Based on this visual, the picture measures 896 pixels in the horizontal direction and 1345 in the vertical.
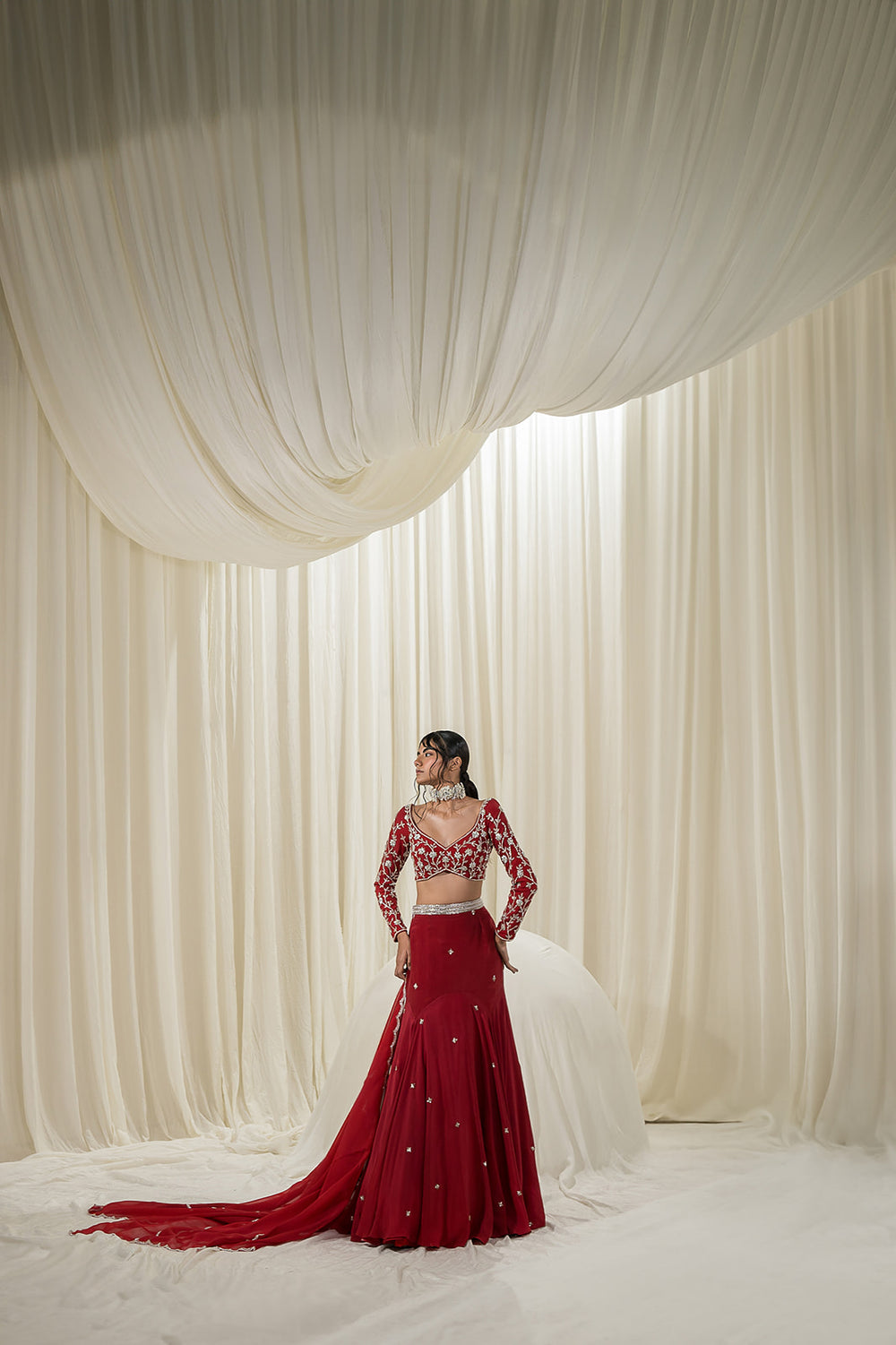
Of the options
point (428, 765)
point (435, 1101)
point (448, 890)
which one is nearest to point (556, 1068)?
point (435, 1101)

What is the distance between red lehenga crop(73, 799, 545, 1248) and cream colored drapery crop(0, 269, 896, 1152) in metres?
1.22

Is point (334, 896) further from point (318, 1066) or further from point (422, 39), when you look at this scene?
point (422, 39)

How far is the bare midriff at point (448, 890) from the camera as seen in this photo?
3326 mm

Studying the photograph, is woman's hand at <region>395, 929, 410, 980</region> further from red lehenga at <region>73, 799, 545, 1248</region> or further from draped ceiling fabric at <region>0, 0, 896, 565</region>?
draped ceiling fabric at <region>0, 0, 896, 565</region>

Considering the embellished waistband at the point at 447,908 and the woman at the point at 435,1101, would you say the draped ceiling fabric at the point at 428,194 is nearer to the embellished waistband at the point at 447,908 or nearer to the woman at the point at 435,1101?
the woman at the point at 435,1101

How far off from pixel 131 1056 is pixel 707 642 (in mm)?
2685

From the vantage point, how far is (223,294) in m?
3.32

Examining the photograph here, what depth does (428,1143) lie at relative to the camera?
309 cm

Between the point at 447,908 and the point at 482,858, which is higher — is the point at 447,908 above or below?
below

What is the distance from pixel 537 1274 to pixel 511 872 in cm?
101

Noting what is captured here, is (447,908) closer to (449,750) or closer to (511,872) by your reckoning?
(511,872)

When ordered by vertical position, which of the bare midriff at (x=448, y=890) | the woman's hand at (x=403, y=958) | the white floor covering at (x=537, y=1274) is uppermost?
the bare midriff at (x=448, y=890)

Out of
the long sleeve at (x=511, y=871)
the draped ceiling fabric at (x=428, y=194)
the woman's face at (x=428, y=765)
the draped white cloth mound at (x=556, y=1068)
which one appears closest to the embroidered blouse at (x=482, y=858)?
the long sleeve at (x=511, y=871)

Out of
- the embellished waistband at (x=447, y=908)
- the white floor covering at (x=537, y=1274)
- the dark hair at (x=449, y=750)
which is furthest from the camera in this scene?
the dark hair at (x=449, y=750)
